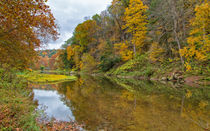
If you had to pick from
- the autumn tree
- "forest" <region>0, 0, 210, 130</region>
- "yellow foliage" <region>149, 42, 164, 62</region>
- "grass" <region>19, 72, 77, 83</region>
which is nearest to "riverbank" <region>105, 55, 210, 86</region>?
"forest" <region>0, 0, 210, 130</region>

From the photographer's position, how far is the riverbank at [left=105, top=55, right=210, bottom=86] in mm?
12305

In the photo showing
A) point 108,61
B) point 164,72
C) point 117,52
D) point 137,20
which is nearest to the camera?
point 164,72

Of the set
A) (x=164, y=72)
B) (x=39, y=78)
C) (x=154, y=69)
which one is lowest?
(x=39, y=78)

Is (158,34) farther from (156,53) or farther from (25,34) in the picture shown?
(25,34)

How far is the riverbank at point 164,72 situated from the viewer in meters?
12.3

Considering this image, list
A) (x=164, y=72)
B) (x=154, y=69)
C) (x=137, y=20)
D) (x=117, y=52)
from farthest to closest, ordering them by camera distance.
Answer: (x=117, y=52)
(x=137, y=20)
(x=154, y=69)
(x=164, y=72)

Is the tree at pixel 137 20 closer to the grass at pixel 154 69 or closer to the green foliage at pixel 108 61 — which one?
the grass at pixel 154 69

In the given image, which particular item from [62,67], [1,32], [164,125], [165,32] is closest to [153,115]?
[164,125]

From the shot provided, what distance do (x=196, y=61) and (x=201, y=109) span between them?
10713 millimetres

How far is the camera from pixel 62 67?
59.3 metres

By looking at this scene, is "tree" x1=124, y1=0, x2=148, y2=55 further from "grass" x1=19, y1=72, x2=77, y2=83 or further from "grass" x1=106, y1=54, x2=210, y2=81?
"grass" x1=19, y1=72, x2=77, y2=83

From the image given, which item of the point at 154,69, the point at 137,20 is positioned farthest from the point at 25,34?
the point at 137,20

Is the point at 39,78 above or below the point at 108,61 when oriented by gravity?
below

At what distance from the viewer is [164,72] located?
637 inches
